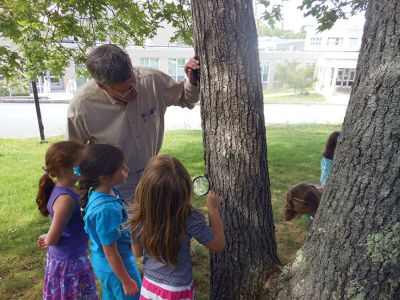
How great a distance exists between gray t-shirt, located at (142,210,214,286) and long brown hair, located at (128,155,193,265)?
2.1 inches

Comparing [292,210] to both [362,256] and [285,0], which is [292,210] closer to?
[362,256]

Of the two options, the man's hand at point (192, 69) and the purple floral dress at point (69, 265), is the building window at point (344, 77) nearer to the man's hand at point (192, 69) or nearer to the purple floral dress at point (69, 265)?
the man's hand at point (192, 69)

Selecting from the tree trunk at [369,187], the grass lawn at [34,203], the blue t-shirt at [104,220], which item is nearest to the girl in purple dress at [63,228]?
the blue t-shirt at [104,220]

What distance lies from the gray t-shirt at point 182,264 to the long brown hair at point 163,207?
5cm

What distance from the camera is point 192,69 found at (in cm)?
207

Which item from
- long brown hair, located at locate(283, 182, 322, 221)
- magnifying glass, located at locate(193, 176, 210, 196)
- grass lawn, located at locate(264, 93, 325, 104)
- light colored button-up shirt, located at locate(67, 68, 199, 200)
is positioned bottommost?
grass lawn, located at locate(264, 93, 325, 104)

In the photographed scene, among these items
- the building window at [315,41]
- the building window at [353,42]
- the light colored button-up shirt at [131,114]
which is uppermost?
the building window at [315,41]

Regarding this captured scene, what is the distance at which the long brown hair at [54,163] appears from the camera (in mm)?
2145

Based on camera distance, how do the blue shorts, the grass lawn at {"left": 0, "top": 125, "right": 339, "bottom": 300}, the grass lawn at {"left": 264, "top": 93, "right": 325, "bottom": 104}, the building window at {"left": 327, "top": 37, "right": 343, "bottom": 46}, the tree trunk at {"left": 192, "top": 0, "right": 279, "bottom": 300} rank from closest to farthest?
the tree trunk at {"left": 192, "top": 0, "right": 279, "bottom": 300} < the blue shorts < the grass lawn at {"left": 0, "top": 125, "right": 339, "bottom": 300} < the grass lawn at {"left": 264, "top": 93, "right": 325, "bottom": 104} < the building window at {"left": 327, "top": 37, "right": 343, "bottom": 46}

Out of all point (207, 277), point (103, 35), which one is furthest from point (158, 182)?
point (103, 35)

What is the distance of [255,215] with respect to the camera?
6.71 ft

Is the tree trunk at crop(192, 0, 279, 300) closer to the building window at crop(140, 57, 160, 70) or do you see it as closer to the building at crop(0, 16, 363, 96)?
the building at crop(0, 16, 363, 96)

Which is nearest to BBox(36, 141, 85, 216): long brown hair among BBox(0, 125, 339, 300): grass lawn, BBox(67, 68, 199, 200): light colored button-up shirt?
BBox(67, 68, 199, 200): light colored button-up shirt

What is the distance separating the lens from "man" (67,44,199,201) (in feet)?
7.89
